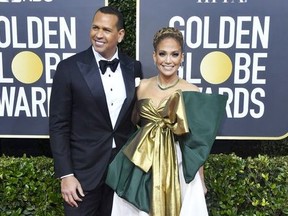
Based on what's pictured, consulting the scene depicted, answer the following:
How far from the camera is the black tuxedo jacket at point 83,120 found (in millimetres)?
2350

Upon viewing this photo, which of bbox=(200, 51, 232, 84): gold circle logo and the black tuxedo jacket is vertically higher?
bbox=(200, 51, 232, 84): gold circle logo

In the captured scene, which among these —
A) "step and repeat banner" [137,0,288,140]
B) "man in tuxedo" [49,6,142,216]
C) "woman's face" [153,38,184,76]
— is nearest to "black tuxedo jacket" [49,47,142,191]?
"man in tuxedo" [49,6,142,216]

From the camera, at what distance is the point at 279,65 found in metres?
3.20

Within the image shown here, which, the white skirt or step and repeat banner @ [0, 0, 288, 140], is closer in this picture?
the white skirt

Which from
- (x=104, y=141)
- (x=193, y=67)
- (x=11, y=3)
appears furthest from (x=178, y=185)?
(x=11, y=3)

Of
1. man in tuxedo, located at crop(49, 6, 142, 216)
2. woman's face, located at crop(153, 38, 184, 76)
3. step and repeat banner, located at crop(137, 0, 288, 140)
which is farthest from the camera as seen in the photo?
step and repeat banner, located at crop(137, 0, 288, 140)

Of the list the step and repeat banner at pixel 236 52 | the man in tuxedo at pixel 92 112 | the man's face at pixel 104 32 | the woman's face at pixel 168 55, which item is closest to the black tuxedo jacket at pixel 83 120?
the man in tuxedo at pixel 92 112

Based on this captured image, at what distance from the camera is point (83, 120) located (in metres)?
2.42

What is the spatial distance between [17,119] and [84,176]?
1.04m

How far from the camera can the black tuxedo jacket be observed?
7.71ft

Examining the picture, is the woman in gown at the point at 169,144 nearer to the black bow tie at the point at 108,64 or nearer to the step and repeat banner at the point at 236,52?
the black bow tie at the point at 108,64

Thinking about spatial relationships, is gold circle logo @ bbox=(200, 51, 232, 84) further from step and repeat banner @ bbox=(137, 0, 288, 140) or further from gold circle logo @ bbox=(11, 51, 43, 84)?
gold circle logo @ bbox=(11, 51, 43, 84)

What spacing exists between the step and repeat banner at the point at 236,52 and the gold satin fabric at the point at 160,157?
37.9 inches

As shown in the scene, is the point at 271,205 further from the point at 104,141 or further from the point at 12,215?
the point at 12,215
